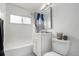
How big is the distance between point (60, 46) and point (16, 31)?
0.72m

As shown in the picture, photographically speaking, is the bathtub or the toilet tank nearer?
the bathtub

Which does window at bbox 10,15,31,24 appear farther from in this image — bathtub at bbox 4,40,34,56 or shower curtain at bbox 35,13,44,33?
bathtub at bbox 4,40,34,56

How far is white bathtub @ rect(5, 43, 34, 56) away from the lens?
1.12 m

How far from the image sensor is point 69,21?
1188mm

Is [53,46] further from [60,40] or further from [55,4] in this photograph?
[55,4]

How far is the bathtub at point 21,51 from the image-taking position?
1.12m

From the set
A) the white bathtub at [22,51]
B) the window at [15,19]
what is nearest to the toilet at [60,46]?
the white bathtub at [22,51]

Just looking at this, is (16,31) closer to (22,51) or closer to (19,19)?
(19,19)

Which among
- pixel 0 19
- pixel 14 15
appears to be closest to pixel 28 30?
pixel 14 15

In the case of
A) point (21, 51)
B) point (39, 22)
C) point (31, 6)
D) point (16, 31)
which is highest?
point (31, 6)

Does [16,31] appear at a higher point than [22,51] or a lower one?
higher

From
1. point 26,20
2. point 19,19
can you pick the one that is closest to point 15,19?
point 19,19

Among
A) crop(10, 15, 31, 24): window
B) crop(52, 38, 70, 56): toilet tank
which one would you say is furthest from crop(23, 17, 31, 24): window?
crop(52, 38, 70, 56): toilet tank

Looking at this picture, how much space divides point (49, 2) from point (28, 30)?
0.50 m
